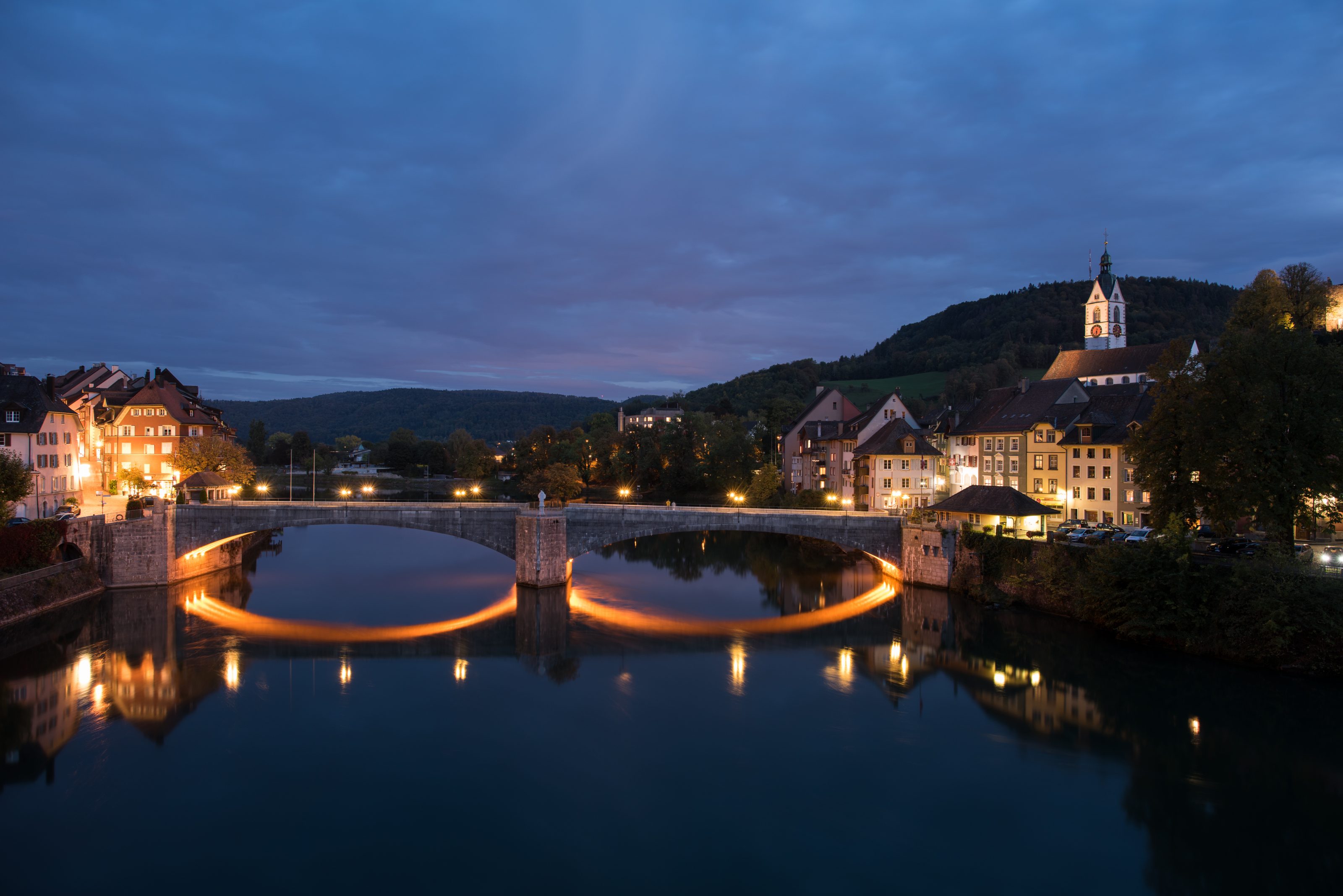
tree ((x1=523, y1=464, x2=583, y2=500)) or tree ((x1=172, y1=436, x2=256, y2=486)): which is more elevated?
tree ((x1=172, y1=436, x2=256, y2=486))

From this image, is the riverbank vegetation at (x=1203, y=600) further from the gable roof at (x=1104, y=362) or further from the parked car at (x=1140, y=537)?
the gable roof at (x=1104, y=362)

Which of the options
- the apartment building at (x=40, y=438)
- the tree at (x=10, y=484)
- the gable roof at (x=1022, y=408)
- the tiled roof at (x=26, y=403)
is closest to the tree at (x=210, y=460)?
the apartment building at (x=40, y=438)

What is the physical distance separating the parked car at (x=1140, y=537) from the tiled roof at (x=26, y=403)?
6516cm

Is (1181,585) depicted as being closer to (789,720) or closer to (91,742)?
(789,720)

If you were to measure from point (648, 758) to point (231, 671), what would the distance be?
19.6 metres

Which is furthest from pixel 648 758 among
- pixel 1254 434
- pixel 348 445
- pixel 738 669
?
pixel 348 445

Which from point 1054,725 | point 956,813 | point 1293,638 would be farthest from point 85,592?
point 1293,638

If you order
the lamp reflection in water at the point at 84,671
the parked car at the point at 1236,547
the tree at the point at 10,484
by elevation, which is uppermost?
the tree at the point at 10,484

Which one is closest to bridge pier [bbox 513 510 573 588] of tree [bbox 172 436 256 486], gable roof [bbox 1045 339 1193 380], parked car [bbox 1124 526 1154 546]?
tree [bbox 172 436 256 486]

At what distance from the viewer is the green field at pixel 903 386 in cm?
11769

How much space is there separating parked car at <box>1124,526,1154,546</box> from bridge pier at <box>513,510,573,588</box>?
29.2 metres

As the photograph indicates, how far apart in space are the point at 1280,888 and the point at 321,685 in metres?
31.2

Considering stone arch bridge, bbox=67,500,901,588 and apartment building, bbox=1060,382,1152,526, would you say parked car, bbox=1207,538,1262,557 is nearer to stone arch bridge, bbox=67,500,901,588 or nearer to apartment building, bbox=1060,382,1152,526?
apartment building, bbox=1060,382,1152,526

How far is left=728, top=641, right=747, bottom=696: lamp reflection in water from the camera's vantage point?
30.3 m
